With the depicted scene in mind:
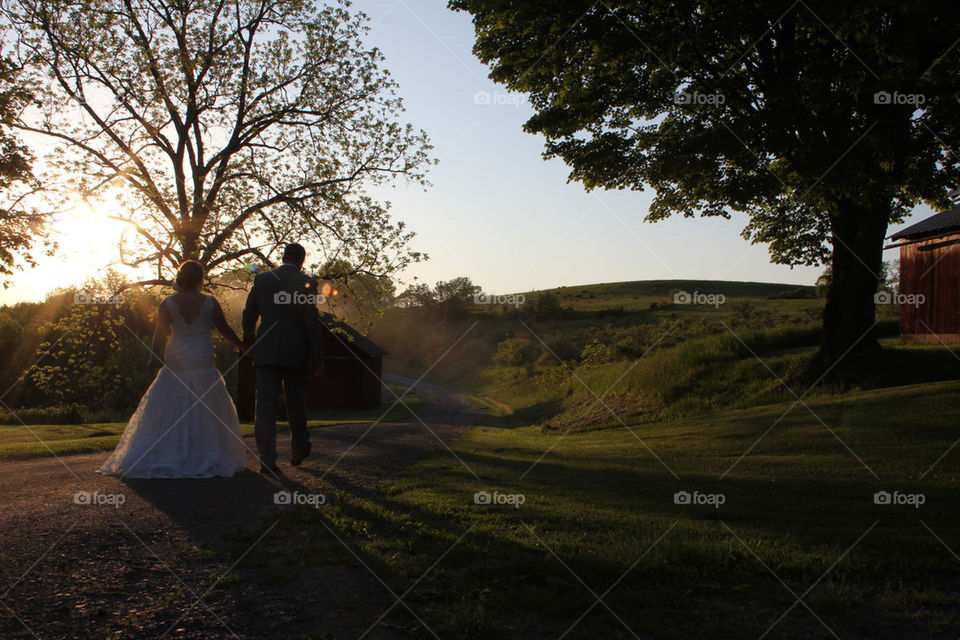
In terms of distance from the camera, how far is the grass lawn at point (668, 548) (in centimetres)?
340

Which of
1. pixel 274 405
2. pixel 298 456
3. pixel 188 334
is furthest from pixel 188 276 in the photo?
pixel 298 456

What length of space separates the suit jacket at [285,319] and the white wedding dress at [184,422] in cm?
65

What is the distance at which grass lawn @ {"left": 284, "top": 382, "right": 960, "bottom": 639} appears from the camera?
340 centimetres

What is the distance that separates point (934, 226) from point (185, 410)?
1008 inches

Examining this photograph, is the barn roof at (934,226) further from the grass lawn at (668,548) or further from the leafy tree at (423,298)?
the leafy tree at (423,298)

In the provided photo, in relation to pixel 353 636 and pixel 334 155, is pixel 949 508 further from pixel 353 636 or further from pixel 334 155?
pixel 334 155

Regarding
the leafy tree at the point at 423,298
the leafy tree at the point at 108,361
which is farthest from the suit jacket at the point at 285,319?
the leafy tree at the point at 423,298

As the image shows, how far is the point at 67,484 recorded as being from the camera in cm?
662

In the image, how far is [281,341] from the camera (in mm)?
7688

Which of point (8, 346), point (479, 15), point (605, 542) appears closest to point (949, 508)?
point (605, 542)

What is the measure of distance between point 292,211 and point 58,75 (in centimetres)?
879

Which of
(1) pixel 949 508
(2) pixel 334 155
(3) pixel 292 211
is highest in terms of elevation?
(2) pixel 334 155

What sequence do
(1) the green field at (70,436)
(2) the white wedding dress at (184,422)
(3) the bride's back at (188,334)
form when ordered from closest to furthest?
(2) the white wedding dress at (184,422)
(3) the bride's back at (188,334)
(1) the green field at (70,436)

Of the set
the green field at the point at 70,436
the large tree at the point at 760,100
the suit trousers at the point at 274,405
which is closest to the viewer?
the suit trousers at the point at 274,405
